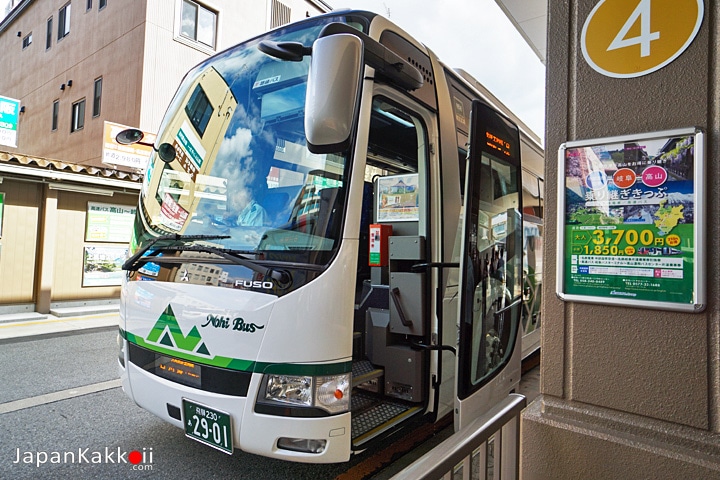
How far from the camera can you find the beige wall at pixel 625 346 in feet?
5.03

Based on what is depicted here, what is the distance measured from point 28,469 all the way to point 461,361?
2.86m

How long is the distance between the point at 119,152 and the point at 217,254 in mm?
10314

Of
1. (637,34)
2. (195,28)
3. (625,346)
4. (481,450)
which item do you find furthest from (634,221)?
(195,28)

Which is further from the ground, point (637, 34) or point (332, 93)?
point (637, 34)

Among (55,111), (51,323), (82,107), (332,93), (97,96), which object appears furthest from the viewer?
(55,111)

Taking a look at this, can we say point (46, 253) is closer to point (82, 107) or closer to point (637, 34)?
point (82, 107)

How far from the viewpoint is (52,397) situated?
4.20 m

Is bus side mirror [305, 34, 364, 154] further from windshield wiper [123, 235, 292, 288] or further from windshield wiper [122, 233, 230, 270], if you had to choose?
windshield wiper [122, 233, 230, 270]

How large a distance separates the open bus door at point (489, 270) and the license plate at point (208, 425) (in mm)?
1363

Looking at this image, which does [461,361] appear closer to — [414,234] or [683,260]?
[414,234]

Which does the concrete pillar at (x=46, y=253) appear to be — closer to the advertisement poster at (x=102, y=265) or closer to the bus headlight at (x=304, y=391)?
the advertisement poster at (x=102, y=265)

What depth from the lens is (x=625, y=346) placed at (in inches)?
65.7

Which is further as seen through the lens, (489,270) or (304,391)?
(489,270)

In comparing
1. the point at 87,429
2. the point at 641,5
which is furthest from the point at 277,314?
the point at 87,429
